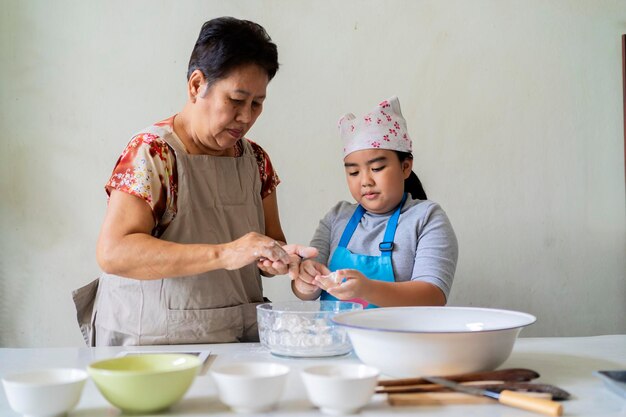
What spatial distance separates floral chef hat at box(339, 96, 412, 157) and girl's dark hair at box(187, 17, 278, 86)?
0.38m

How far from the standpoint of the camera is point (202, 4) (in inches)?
92.6

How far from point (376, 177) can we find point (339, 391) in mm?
1113

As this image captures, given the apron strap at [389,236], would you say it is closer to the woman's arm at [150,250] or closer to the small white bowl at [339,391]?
the woman's arm at [150,250]

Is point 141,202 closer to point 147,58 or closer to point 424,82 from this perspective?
point 147,58

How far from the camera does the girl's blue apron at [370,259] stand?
6.22 ft

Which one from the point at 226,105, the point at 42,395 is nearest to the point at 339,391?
the point at 42,395

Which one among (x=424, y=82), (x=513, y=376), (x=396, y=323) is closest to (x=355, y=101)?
(x=424, y=82)

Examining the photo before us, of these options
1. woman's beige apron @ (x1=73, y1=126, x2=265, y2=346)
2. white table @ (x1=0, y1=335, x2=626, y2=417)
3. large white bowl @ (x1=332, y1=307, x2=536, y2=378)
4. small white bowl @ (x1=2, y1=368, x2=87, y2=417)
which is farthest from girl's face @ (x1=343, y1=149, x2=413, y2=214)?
small white bowl @ (x1=2, y1=368, x2=87, y2=417)

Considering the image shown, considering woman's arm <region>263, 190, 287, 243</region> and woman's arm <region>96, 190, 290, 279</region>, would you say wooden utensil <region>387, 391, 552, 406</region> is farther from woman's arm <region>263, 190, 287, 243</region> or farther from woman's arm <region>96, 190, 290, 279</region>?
woman's arm <region>263, 190, 287, 243</region>

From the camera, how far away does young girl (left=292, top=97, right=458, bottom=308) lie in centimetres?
183

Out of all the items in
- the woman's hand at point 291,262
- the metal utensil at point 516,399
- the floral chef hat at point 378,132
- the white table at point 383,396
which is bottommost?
the white table at point 383,396

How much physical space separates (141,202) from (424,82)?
1.24m

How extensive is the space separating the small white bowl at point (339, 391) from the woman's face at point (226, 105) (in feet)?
3.02

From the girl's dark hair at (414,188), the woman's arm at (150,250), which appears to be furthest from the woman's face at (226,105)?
the girl's dark hair at (414,188)
